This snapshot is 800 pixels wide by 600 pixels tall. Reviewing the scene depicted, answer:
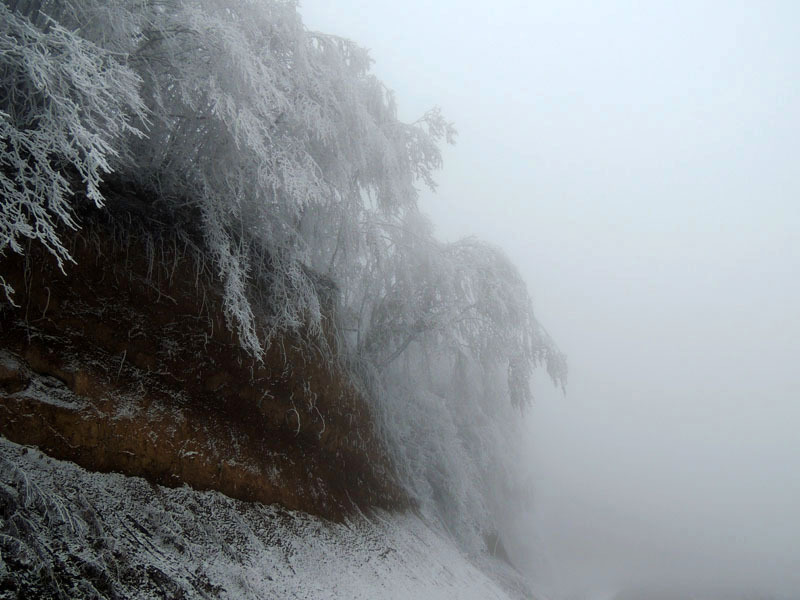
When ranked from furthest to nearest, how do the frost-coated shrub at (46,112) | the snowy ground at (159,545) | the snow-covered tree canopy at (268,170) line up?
the snow-covered tree canopy at (268,170)
the frost-coated shrub at (46,112)
the snowy ground at (159,545)

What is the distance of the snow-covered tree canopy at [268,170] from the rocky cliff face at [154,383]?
0.41 m

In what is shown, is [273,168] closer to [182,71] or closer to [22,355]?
[182,71]

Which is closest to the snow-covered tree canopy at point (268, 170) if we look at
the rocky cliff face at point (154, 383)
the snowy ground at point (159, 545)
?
the rocky cliff face at point (154, 383)

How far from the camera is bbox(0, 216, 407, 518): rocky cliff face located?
168 inches

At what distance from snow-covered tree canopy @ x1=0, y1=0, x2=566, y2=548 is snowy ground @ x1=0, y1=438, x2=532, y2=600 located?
5.60ft

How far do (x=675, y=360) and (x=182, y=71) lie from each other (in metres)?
161

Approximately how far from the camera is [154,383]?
205 inches

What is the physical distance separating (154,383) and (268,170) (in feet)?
8.80

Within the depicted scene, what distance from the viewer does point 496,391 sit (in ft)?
47.8

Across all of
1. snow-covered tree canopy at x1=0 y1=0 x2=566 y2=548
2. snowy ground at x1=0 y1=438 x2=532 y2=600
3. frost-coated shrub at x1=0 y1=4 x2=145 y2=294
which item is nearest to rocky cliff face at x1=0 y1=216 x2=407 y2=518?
snowy ground at x1=0 y1=438 x2=532 y2=600

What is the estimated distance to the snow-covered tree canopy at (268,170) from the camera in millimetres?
3717

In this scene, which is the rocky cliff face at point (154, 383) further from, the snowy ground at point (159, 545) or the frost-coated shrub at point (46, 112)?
the frost-coated shrub at point (46, 112)

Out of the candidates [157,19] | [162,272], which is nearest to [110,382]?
[162,272]

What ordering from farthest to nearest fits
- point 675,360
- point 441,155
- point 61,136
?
point 675,360, point 441,155, point 61,136
